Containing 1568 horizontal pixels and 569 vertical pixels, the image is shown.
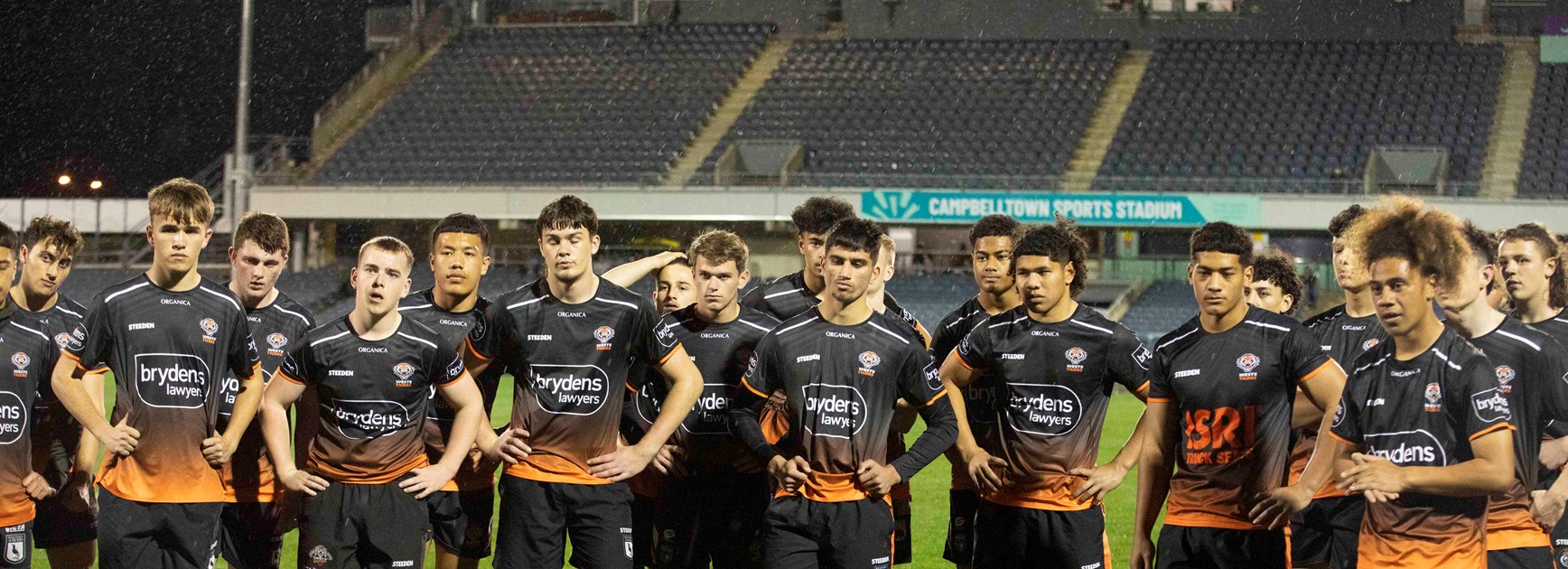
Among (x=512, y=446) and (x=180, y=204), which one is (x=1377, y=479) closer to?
(x=512, y=446)

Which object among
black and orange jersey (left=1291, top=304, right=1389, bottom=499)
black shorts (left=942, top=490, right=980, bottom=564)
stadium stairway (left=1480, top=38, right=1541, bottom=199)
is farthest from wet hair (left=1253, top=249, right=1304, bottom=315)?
stadium stairway (left=1480, top=38, right=1541, bottom=199)

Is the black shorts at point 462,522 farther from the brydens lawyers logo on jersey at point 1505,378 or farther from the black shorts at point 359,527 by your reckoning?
the brydens lawyers logo on jersey at point 1505,378

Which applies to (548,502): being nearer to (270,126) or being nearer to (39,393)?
(39,393)

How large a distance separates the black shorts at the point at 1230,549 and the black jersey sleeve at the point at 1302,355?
2.09 ft

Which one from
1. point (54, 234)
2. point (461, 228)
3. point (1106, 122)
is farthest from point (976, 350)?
point (1106, 122)

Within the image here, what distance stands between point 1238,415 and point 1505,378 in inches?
45.2

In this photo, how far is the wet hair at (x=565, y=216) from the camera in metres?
5.78

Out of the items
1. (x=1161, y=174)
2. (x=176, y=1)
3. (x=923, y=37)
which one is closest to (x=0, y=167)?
(x=176, y=1)

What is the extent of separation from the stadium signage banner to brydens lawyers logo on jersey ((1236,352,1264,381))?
20.4m

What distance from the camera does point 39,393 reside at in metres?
6.33

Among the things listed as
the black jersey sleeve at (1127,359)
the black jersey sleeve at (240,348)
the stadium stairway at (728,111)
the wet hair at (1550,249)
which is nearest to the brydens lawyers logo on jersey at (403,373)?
the black jersey sleeve at (240,348)

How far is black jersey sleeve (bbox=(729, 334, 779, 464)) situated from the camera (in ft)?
18.1

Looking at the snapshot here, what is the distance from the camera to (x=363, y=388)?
18.5 ft

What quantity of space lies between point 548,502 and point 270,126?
2950 centimetres
